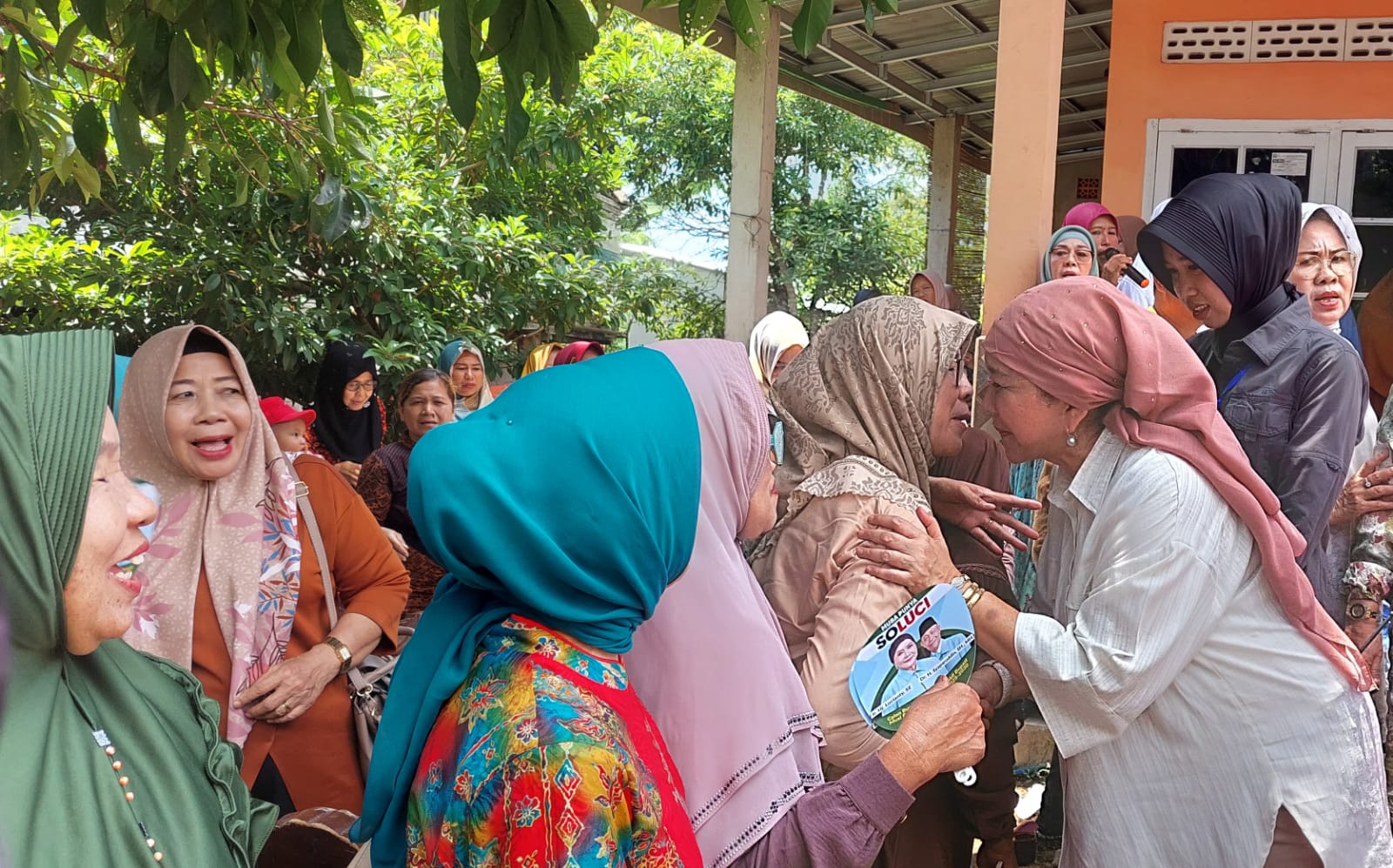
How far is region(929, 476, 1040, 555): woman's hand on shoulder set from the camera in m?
2.88

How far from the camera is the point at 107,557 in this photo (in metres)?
1.48

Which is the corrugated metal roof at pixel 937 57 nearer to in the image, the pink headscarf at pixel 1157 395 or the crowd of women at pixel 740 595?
the crowd of women at pixel 740 595

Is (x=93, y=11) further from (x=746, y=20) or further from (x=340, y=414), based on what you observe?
(x=340, y=414)

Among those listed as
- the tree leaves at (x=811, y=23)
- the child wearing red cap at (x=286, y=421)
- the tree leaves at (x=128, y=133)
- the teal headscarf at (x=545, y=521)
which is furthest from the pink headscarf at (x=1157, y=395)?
the child wearing red cap at (x=286, y=421)

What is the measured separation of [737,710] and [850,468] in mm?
767

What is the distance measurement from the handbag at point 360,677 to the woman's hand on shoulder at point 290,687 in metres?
0.09

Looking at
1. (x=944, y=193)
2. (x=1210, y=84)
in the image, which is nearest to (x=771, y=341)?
(x=1210, y=84)

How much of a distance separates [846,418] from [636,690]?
0.93m

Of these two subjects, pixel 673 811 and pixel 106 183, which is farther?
pixel 106 183

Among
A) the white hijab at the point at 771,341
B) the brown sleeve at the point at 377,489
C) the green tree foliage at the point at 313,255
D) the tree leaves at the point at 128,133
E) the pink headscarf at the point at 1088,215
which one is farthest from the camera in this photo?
the green tree foliage at the point at 313,255

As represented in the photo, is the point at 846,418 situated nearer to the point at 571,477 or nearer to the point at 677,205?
the point at 571,477

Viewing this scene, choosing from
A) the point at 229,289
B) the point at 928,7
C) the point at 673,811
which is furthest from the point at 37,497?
the point at 928,7

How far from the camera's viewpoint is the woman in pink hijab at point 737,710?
1.88 metres

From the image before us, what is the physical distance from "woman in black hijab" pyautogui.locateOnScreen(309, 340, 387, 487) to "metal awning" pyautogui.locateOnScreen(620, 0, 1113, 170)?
243cm
